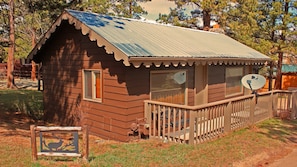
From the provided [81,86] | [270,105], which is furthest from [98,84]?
[270,105]

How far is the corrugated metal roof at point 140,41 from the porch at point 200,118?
5.19ft

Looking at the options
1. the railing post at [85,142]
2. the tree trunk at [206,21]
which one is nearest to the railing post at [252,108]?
the railing post at [85,142]

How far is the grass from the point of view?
5965 mm

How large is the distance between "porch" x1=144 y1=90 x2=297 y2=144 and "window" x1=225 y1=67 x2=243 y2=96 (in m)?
1.95

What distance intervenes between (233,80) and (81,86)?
6.95 metres

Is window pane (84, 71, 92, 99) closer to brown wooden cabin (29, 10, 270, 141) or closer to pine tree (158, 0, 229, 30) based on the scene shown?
brown wooden cabin (29, 10, 270, 141)

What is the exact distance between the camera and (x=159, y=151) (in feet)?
22.4

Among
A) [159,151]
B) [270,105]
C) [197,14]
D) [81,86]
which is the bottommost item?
[159,151]

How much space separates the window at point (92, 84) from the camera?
899 centimetres

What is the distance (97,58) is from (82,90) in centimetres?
143

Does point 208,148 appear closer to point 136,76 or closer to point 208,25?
point 136,76

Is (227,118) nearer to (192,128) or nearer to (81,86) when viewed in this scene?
(192,128)

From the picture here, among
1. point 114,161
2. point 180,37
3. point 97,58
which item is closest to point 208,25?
point 180,37

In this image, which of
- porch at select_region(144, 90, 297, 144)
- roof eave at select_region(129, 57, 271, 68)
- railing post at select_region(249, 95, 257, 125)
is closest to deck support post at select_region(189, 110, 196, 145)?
porch at select_region(144, 90, 297, 144)
